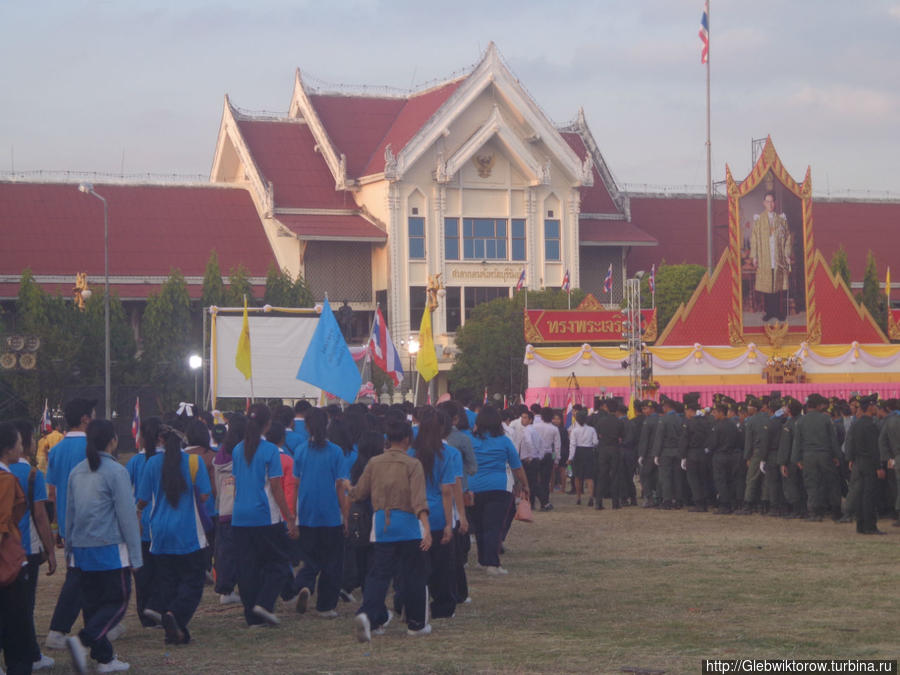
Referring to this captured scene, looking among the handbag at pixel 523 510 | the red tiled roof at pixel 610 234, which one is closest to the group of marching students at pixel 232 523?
the handbag at pixel 523 510

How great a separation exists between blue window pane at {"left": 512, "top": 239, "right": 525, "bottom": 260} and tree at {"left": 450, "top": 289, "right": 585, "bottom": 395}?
662 centimetres

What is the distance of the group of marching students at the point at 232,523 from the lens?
30.4 ft

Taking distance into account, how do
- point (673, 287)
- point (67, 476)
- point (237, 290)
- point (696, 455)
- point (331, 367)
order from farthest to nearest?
1. point (673, 287)
2. point (237, 290)
3. point (696, 455)
4. point (331, 367)
5. point (67, 476)

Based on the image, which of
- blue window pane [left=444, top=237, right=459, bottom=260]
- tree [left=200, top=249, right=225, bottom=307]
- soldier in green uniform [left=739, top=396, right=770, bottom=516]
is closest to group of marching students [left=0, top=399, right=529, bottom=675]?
soldier in green uniform [left=739, top=396, right=770, bottom=516]

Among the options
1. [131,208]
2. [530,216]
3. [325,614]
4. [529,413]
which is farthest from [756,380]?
[325,614]

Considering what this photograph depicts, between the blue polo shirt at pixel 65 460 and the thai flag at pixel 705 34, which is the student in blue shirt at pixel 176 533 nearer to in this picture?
the blue polo shirt at pixel 65 460

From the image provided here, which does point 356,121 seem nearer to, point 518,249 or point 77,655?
point 518,249

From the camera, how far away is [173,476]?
33.7ft

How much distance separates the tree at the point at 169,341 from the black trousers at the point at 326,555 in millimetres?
34835

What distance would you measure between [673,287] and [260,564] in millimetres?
44020

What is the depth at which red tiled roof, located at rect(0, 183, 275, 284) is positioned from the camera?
52.2 m

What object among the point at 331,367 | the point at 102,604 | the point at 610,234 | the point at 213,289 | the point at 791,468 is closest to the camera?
the point at 102,604

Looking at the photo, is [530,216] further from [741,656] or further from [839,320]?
[741,656]

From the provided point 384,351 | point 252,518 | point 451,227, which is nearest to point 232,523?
point 252,518
